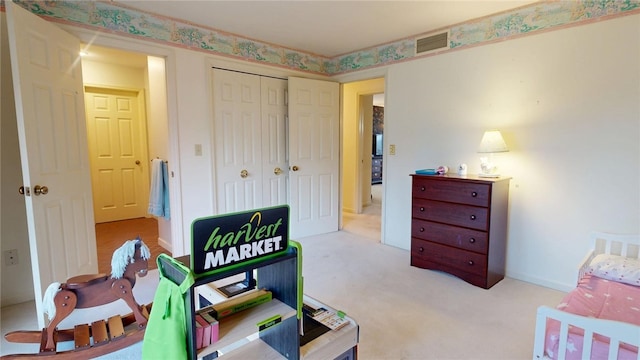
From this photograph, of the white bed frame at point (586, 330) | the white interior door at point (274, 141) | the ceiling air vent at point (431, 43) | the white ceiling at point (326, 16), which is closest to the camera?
the white bed frame at point (586, 330)

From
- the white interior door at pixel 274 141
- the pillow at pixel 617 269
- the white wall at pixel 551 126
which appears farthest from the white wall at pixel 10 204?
the pillow at pixel 617 269

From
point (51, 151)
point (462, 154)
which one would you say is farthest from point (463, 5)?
point (51, 151)

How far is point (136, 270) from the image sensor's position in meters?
1.59

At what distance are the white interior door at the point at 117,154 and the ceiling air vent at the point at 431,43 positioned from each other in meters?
4.26

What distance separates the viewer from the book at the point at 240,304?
111cm

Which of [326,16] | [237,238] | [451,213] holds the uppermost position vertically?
[326,16]

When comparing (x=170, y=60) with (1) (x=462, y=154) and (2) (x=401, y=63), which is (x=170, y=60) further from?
(1) (x=462, y=154)

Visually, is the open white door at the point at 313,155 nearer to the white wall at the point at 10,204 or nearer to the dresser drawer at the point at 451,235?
the dresser drawer at the point at 451,235

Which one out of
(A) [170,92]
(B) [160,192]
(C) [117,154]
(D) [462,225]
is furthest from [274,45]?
(C) [117,154]

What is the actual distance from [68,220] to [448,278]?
3045mm

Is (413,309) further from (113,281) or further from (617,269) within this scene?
(113,281)

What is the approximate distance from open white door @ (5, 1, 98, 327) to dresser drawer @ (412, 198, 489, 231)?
280 cm

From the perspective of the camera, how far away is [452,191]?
2775 millimetres

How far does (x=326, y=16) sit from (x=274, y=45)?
105cm
